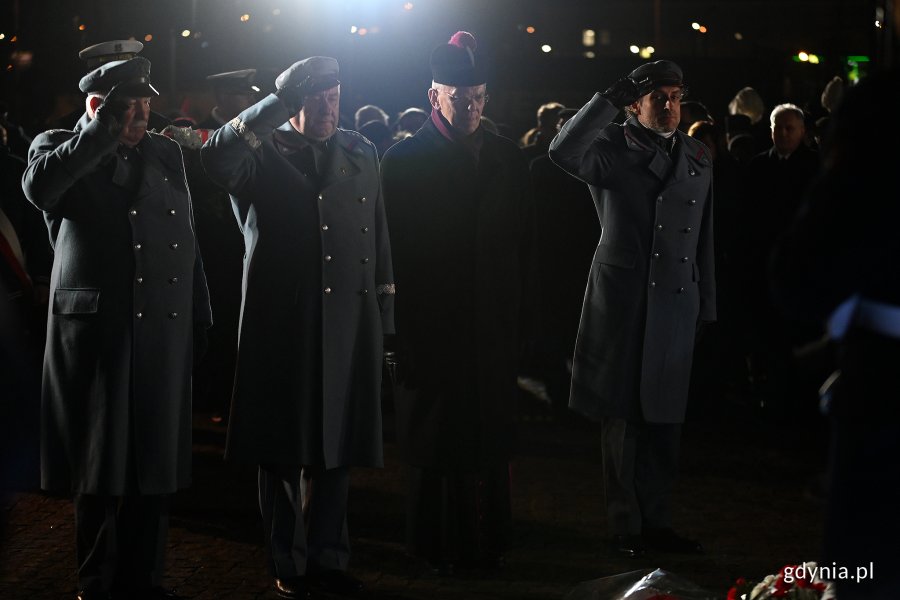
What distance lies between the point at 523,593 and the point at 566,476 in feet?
8.43

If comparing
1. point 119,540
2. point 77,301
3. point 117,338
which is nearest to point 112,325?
point 117,338

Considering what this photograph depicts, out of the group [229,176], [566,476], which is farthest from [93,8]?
[229,176]

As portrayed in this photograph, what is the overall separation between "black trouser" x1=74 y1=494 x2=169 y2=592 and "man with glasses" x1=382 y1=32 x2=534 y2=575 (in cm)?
125

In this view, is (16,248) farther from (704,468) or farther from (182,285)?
(704,468)

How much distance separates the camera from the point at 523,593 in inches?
249

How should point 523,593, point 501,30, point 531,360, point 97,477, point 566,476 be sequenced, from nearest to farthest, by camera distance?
1. point 97,477
2. point 523,593
3. point 566,476
4. point 531,360
5. point 501,30

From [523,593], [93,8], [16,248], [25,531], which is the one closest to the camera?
[16,248]

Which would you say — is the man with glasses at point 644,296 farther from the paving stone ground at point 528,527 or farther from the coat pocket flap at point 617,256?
the paving stone ground at point 528,527

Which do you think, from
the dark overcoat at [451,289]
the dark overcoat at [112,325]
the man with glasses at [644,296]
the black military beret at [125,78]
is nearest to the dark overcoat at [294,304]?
the dark overcoat at [112,325]

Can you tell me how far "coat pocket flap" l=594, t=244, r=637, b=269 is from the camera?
7.00 meters

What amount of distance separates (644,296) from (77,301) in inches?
107

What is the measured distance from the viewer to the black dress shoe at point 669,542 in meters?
6.98

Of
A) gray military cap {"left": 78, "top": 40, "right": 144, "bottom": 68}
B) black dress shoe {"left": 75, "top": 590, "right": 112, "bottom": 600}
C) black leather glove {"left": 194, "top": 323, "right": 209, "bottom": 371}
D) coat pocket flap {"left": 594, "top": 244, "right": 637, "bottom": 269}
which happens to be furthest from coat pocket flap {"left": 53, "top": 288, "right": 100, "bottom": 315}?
coat pocket flap {"left": 594, "top": 244, "right": 637, "bottom": 269}

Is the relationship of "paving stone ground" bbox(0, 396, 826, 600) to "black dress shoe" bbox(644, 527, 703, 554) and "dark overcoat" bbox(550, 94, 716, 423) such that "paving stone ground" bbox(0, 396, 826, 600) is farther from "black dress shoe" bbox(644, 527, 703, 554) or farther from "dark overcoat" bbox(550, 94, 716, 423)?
"dark overcoat" bbox(550, 94, 716, 423)
